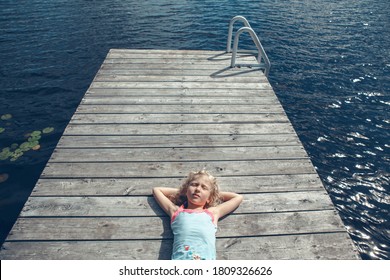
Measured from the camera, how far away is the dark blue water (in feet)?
20.2

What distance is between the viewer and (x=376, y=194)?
5910mm

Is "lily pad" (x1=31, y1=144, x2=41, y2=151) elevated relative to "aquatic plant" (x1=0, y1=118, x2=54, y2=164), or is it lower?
lower

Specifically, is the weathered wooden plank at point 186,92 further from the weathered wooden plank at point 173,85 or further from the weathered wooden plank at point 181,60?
the weathered wooden plank at point 181,60

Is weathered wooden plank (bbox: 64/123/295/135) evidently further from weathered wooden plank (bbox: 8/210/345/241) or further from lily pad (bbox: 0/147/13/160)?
lily pad (bbox: 0/147/13/160)

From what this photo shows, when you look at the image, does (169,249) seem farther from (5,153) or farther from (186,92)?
(5,153)

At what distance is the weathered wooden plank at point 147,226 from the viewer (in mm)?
3453

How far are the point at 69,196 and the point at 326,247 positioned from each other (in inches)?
135

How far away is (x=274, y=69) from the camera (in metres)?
10.8

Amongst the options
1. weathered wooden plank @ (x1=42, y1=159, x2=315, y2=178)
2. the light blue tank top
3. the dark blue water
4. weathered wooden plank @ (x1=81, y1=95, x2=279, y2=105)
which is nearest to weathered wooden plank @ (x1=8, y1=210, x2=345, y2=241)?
the light blue tank top

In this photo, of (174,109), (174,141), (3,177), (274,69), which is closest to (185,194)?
(174,141)

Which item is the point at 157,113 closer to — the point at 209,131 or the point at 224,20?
the point at 209,131

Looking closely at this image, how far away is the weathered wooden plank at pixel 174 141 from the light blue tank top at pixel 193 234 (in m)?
1.69

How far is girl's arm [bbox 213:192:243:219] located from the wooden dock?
12 centimetres

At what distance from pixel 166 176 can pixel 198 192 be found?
873 mm
